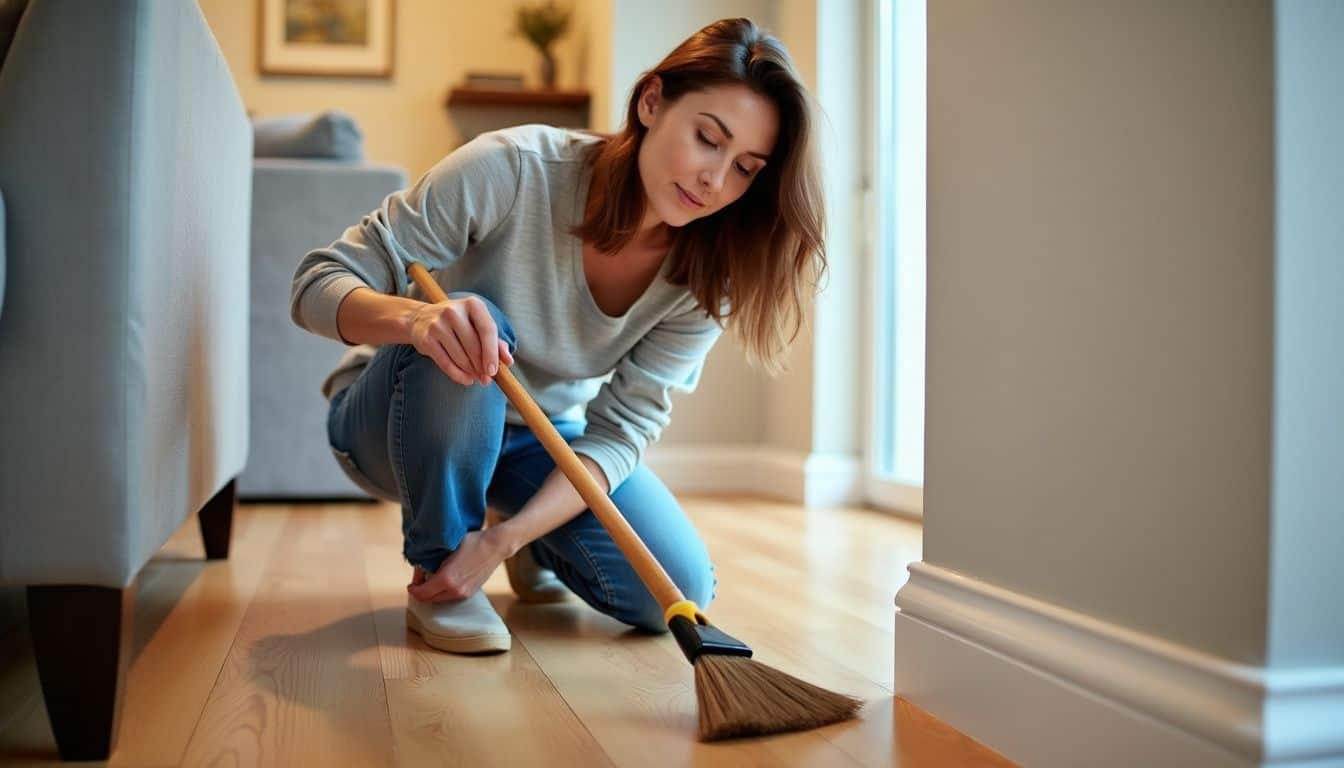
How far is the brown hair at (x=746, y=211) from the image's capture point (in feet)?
4.22

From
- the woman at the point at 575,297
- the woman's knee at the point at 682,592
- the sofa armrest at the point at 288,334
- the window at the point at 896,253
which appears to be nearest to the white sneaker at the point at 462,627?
the woman at the point at 575,297

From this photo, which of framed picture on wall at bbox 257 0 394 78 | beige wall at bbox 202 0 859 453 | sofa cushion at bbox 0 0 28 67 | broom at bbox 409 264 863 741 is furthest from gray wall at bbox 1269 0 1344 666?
framed picture on wall at bbox 257 0 394 78

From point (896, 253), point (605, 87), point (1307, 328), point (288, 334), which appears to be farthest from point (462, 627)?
point (605, 87)

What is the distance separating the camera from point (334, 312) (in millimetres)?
1224

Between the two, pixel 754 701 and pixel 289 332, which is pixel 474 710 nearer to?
pixel 754 701

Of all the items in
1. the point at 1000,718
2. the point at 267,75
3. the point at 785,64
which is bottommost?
the point at 1000,718

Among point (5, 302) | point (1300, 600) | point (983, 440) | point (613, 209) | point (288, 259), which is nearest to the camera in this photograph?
point (1300, 600)

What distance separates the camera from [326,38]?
13.4ft

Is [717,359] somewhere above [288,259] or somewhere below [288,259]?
below

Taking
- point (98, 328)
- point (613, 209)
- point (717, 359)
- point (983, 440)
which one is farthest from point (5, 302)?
point (717, 359)

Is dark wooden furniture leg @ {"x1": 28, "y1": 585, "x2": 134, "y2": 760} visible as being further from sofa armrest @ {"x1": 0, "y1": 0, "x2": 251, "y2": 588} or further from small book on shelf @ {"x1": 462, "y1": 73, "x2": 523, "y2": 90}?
small book on shelf @ {"x1": 462, "y1": 73, "x2": 523, "y2": 90}

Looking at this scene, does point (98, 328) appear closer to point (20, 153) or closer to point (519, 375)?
point (20, 153)

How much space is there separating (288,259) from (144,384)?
1761mm

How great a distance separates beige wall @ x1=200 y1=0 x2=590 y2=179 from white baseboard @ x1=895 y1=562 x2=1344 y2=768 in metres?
3.33
